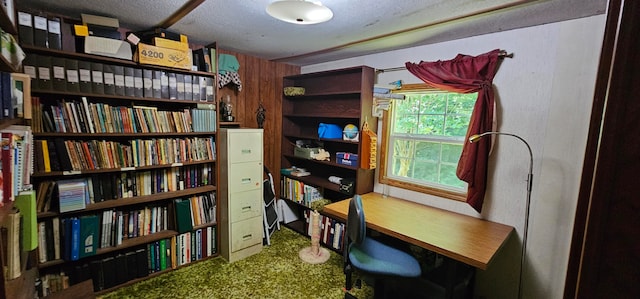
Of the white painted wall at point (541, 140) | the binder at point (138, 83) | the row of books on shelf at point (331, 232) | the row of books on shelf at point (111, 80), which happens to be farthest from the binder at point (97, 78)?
the white painted wall at point (541, 140)

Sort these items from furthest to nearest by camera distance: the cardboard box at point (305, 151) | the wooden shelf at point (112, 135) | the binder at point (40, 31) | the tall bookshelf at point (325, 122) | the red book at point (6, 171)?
the cardboard box at point (305, 151)
the tall bookshelf at point (325, 122)
the wooden shelf at point (112, 135)
the binder at point (40, 31)
the red book at point (6, 171)

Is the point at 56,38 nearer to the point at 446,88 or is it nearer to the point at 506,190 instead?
the point at 446,88

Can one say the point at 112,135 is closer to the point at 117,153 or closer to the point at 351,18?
the point at 117,153

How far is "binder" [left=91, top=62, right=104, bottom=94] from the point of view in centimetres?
205

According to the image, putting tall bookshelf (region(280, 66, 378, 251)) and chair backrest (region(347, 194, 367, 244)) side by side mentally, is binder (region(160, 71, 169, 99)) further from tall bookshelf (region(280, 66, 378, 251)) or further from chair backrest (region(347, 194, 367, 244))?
chair backrest (region(347, 194, 367, 244))

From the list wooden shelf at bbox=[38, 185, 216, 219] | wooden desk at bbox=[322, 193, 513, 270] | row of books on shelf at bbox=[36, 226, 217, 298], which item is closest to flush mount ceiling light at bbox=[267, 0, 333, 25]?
wooden desk at bbox=[322, 193, 513, 270]

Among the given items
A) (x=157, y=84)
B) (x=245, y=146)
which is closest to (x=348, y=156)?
(x=245, y=146)

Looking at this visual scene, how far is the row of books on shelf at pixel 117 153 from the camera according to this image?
1931 mm

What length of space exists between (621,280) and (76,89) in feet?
9.35

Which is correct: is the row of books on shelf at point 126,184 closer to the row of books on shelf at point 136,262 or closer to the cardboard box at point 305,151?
the row of books on shelf at point 136,262

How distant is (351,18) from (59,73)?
215 cm

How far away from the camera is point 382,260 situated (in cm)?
194

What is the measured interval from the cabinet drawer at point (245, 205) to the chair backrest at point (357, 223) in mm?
1280

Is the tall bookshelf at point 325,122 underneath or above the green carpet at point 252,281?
above
